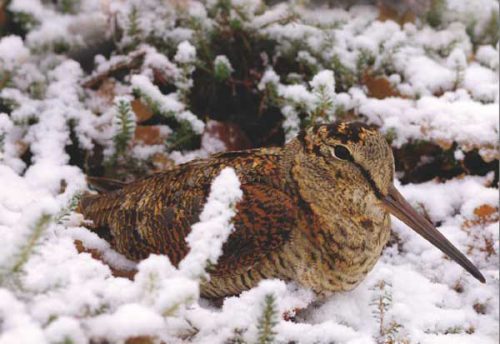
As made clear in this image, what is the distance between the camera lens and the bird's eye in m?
1.88

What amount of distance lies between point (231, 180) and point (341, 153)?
0.65m

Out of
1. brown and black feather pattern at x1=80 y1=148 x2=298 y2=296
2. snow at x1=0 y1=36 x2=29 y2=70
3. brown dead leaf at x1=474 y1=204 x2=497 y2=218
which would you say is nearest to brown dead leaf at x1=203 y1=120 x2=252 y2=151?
brown and black feather pattern at x1=80 y1=148 x2=298 y2=296

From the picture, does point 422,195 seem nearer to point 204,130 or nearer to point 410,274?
point 410,274

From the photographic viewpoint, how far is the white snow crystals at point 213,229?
1.26 m

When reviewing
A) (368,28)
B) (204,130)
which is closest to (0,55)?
(204,130)

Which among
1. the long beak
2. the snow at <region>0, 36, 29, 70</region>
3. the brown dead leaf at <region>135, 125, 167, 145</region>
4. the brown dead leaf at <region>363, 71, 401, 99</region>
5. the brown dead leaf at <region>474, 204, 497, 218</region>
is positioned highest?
the snow at <region>0, 36, 29, 70</region>

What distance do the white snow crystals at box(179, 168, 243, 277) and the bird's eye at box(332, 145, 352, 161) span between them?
63 cm

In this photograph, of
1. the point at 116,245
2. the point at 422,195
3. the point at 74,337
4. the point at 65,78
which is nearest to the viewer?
the point at 74,337

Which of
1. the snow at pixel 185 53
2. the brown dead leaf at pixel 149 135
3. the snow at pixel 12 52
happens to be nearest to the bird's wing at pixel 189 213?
the brown dead leaf at pixel 149 135

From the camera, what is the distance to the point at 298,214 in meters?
1.95

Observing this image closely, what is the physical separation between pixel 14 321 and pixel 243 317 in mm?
506

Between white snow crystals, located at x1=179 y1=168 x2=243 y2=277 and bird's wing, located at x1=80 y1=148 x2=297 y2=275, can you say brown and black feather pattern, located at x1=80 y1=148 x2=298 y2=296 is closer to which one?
bird's wing, located at x1=80 y1=148 x2=297 y2=275

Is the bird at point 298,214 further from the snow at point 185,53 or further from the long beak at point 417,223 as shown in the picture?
the snow at point 185,53

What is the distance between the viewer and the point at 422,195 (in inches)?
101
